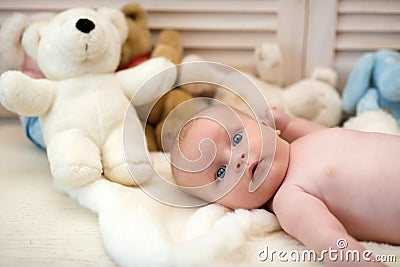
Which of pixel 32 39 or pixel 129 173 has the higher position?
pixel 32 39

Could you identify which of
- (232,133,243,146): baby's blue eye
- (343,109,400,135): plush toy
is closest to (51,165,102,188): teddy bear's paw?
(232,133,243,146): baby's blue eye

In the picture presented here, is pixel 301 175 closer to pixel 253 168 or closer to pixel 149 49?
pixel 253 168

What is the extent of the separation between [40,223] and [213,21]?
0.72m

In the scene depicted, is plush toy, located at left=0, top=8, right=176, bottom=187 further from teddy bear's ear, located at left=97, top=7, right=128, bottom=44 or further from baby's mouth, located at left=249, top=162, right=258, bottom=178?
baby's mouth, located at left=249, top=162, right=258, bottom=178

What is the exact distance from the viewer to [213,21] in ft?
4.49

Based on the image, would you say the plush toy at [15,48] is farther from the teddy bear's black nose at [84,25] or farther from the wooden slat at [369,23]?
the wooden slat at [369,23]

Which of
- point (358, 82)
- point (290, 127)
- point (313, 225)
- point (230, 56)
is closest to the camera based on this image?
point (313, 225)

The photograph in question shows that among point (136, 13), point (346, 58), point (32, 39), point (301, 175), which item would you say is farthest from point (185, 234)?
point (346, 58)

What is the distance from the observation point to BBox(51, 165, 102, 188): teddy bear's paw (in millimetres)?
952

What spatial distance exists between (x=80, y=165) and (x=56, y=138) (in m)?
0.11

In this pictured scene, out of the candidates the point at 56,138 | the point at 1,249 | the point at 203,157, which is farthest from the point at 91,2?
the point at 1,249

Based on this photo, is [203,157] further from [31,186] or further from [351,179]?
[31,186]

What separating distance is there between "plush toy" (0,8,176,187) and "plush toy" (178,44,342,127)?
0.21m

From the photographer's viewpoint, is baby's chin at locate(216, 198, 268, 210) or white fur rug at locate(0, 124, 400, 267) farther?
baby's chin at locate(216, 198, 268, 210)
